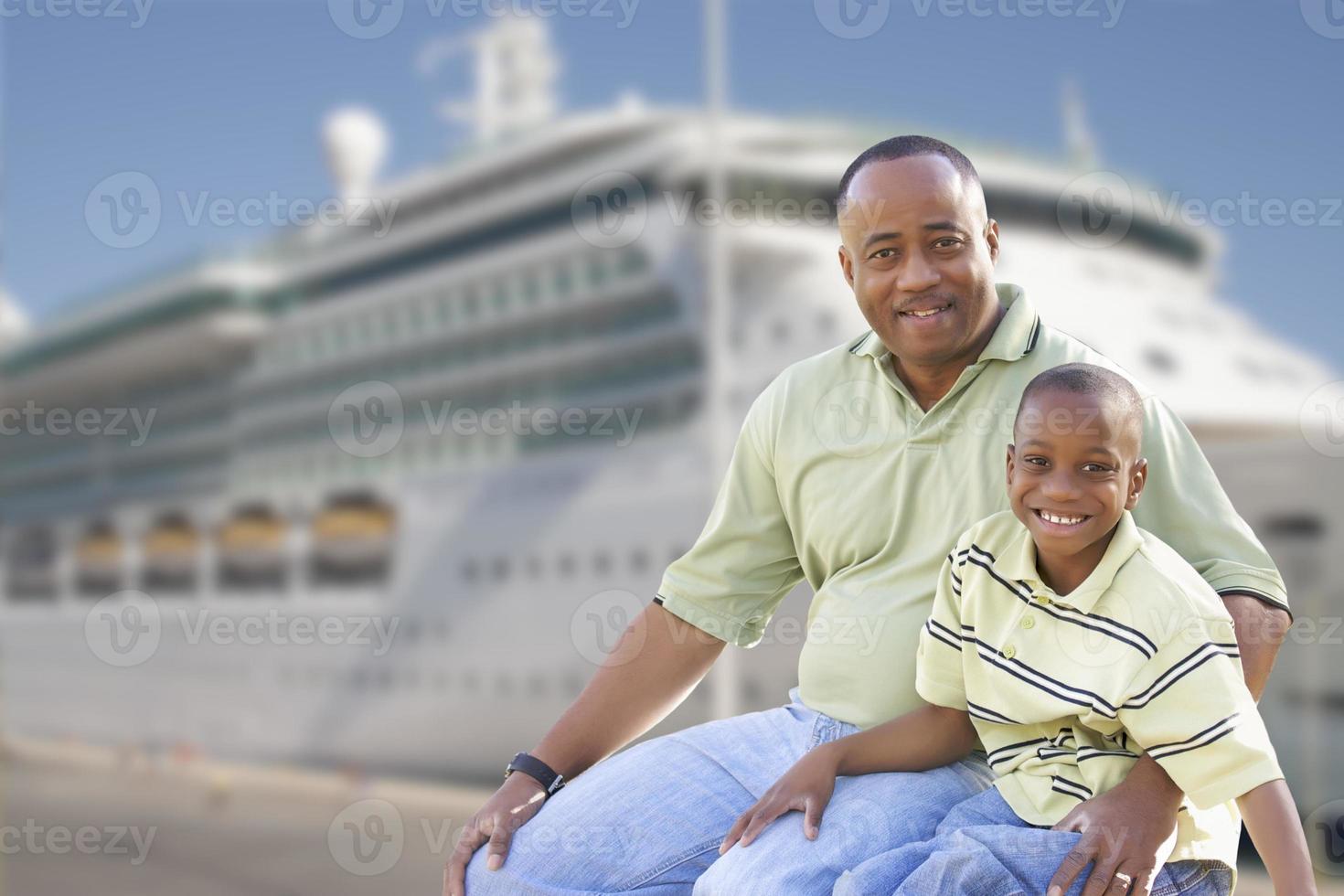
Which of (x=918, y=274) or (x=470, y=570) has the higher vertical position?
(x=918, y=274)

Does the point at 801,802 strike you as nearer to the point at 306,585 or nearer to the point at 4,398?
the point at 306,585

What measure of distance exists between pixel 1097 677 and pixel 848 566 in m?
0.30

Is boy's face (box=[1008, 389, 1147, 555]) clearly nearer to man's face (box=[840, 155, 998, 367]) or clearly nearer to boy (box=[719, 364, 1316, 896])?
boy (box=[719, 364, 1316, 896])

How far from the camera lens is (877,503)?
1.20 meters

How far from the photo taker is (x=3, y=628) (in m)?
13.8

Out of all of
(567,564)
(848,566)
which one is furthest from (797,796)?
(567,564)

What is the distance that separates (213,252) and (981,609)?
11.7m

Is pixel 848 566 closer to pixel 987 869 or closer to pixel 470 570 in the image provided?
pixel 987 869

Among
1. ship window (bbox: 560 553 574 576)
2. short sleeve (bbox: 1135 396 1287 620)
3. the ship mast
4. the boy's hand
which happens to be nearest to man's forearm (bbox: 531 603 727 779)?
the boy's hand

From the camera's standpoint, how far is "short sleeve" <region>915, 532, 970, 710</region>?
1.07 meters

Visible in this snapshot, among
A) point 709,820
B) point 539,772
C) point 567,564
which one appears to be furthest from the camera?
point 567,564

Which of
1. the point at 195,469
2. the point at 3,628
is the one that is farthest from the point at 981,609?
the point at 3,628

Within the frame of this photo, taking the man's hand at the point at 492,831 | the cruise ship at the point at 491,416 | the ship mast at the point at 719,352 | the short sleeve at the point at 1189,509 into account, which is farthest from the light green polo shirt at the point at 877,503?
the ship mast at the point at 719,352

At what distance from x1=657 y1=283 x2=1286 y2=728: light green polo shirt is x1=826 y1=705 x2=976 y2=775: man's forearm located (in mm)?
49
